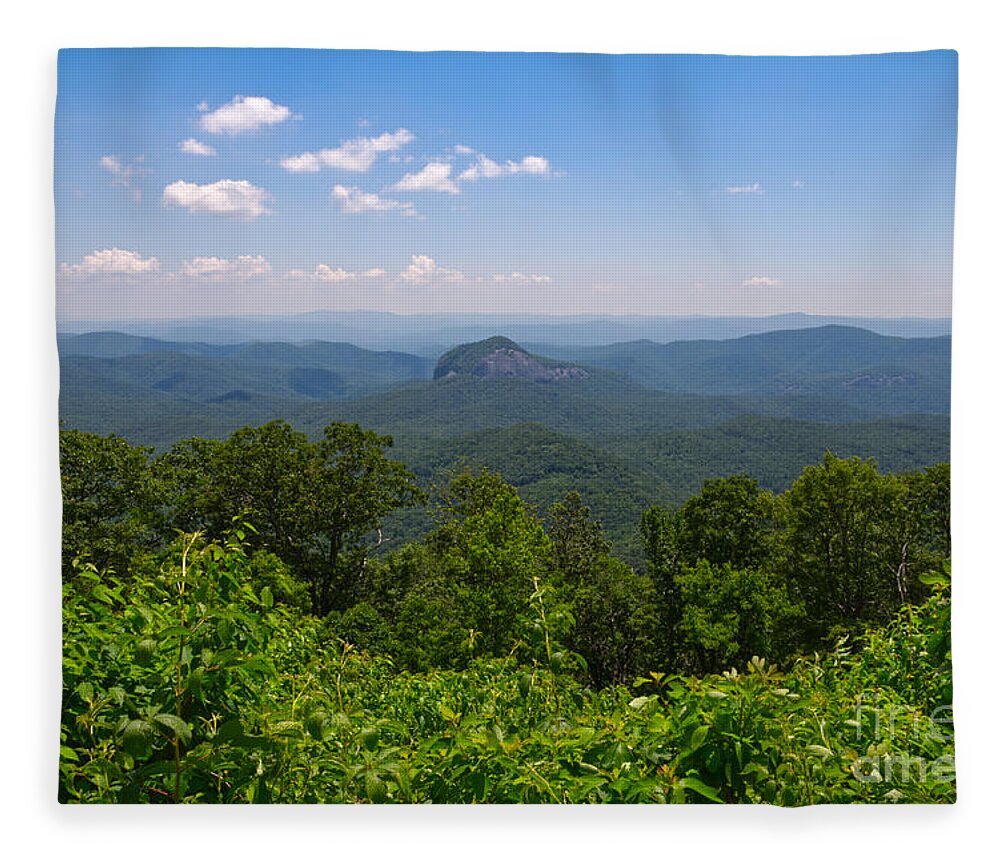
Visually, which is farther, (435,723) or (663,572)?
(663,572)

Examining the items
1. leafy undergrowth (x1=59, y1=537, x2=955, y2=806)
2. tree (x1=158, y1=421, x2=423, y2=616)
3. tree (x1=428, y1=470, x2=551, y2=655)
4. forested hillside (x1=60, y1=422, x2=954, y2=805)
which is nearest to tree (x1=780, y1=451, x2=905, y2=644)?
forested hillside (x1=60, y1=422, x2=954, y2=805)

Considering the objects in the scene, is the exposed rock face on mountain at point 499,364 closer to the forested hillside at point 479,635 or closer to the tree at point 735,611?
the forested hillside at point 479,635

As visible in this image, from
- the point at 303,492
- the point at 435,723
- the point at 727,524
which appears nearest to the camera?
the point at 435,723

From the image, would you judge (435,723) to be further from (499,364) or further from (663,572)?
(499,364)

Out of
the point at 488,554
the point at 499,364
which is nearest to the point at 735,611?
the point at 488,554

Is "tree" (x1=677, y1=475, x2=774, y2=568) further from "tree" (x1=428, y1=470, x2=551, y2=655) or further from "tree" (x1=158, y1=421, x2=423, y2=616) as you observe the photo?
"tree" (x1=158, y1=421, x2=423, y2=616)
